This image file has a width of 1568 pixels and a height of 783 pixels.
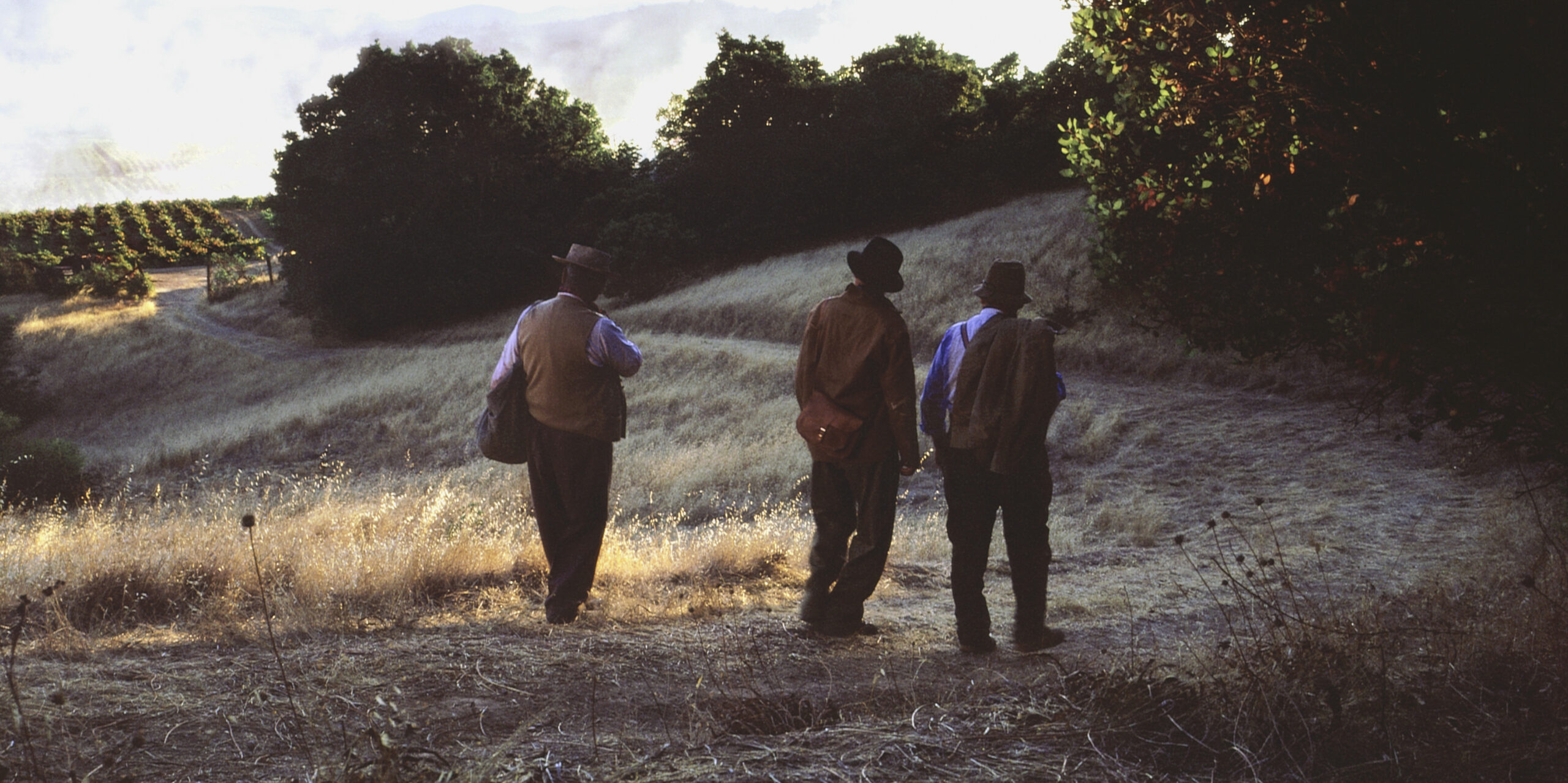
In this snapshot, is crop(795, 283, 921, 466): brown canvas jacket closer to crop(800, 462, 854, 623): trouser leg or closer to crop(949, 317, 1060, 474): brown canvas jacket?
crop(800, 462, 854, 623): trouser leg

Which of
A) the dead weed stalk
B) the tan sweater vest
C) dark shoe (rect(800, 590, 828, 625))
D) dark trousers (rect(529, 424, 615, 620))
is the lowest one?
dark shoe (rect(800, 590, 828, 625))

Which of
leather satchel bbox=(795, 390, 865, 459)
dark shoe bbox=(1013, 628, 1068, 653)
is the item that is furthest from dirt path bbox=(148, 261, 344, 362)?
dark shoe bbox=(1013, 628, 1068, 653)

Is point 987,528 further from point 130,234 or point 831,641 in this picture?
point 130,234

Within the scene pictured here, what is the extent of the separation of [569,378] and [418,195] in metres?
33.0

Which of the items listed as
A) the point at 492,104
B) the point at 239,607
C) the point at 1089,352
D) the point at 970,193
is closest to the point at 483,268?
the point at 492,104

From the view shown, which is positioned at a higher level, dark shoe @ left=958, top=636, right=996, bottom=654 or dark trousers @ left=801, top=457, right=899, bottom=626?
dark trousers @ left=801, top=457, right=899, bottom=626

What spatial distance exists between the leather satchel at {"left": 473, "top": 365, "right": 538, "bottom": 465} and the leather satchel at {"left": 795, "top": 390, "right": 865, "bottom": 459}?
5.65 ft

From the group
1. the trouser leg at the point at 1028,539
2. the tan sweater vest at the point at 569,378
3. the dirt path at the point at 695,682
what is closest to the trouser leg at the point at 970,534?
the trouser leg at the point at 1028,539

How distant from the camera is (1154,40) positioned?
5.57m

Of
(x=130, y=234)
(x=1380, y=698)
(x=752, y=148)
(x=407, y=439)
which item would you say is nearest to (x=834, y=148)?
(x=752, y=148)

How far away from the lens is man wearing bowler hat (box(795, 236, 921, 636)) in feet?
15.3

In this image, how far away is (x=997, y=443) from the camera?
4.38 metres

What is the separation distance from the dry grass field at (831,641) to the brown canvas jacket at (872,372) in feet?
3.59

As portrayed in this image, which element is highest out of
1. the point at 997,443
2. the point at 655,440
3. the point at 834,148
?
the point at 834,148
